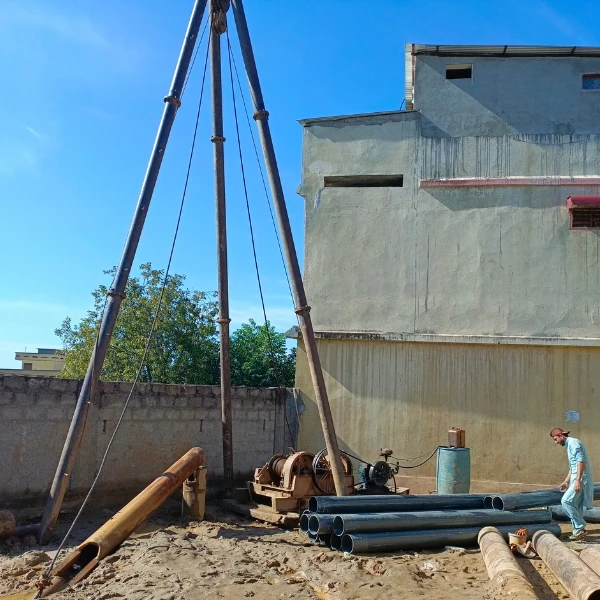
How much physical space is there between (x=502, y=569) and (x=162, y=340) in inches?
620

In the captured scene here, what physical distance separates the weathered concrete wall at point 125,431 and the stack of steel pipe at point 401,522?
3.26 m

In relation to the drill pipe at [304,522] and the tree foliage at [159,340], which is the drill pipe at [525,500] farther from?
the tree foliage at [159,340]

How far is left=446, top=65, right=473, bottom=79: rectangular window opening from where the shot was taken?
45.7ft

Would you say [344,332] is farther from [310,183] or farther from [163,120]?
[163,120]

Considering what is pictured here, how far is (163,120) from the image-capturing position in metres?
9.05

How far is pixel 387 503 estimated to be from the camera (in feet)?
27.3

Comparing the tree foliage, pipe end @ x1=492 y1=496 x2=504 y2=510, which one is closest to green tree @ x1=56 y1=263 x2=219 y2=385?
the tree foliage

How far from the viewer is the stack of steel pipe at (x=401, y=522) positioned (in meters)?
7.65

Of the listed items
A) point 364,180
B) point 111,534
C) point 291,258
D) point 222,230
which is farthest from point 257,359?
point 111,534

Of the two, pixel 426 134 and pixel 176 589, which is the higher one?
pixel 426 134

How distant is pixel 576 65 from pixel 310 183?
587cm

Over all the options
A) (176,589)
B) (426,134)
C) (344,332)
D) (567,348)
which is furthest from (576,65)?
(176,589)

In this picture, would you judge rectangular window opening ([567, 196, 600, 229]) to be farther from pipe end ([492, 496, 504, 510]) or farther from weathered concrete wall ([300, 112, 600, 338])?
pipe end ([492, 496, 504, 510])

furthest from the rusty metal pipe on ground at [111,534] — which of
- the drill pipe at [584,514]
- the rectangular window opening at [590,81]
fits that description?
the rectangular window opening at [590,81]
